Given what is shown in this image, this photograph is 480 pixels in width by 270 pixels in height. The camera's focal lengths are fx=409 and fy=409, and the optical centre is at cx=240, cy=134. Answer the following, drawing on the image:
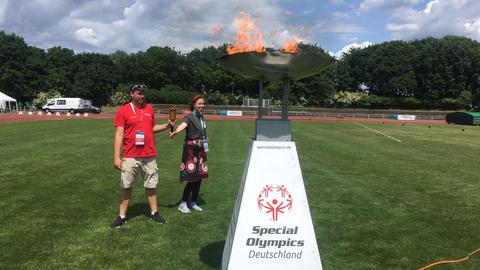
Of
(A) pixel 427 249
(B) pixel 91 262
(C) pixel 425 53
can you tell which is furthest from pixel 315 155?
(C) pixel 425 53

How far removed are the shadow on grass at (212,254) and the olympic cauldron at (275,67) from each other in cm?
180

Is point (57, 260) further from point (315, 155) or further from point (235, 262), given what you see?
point (315, 155)

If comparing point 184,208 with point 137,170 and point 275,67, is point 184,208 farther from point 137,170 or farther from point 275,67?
point 275,67

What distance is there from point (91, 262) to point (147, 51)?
3714 inches

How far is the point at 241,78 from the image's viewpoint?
240ft

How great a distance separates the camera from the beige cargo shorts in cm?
569

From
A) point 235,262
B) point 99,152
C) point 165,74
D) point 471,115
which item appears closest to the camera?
point 235,262

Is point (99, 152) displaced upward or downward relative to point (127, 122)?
downward

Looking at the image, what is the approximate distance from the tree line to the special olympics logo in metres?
65.6

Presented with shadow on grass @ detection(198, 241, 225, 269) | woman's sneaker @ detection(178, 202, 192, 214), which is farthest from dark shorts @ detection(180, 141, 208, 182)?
shadow on grass @ detection(198, 241, 225, 269)

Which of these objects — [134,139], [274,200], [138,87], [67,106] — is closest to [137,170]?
[134,139]

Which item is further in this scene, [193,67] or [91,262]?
[193,67]

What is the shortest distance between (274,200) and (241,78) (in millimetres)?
70299

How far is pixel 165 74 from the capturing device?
9044 cm
